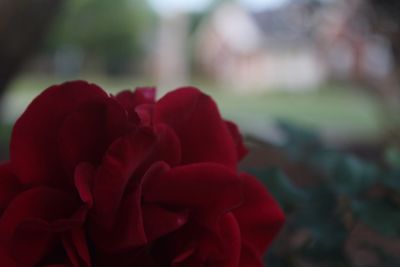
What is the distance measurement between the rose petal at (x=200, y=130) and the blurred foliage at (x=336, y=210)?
0.18 m

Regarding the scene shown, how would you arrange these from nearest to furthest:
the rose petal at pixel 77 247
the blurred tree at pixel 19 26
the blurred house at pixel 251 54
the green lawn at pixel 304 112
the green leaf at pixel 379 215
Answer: the rose petal at pixel 77 247 < the green leaf at pixel 379 215 < the blurred tree at pixel 19 26 < the green lawn at pixel 304 112 < the blurred house at pixel 251 54

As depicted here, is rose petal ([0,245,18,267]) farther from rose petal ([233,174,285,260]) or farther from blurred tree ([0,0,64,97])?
blurred tree ([0,0,64,97])

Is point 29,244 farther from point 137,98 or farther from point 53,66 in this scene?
point 53,66

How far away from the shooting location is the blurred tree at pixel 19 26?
155 cm

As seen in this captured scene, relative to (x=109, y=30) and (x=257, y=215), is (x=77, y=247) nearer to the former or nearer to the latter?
(x=257, y=215)

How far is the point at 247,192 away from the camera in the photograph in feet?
1.10

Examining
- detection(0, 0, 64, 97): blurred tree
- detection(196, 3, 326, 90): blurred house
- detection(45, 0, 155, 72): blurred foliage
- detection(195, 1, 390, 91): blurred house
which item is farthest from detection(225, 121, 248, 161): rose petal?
detection(45, 0, 155, 72): blurred foliage

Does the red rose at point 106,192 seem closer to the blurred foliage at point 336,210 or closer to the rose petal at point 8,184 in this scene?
the rose petal at point 8,184

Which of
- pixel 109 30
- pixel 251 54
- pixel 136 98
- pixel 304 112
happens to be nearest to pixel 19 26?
pixel 136 98

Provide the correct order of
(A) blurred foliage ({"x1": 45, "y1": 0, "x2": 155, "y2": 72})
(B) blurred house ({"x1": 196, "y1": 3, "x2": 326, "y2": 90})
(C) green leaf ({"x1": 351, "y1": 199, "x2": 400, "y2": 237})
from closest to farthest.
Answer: (C) green leaf ({"x1": 351, "y1": 199, "x2": 400, "y2": 237})
(B) blurred house ({"x1": 196, "y1": 3, "x2": 326, "y2": 90})
(A) blurred foliage ({"x1": 45, "y1": 0, "x2": 155, "y2": 72})

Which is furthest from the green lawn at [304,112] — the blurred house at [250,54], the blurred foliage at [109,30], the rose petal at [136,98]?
the blurred house at [250,54]

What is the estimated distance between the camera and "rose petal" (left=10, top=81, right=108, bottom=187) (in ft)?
0.99

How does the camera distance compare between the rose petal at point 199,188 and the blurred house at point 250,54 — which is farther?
the blurred house at point 250,54

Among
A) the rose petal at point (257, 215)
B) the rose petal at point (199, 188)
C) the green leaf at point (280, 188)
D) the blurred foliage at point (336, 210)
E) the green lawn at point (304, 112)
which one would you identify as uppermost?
the rose petal at point (199, 188)
